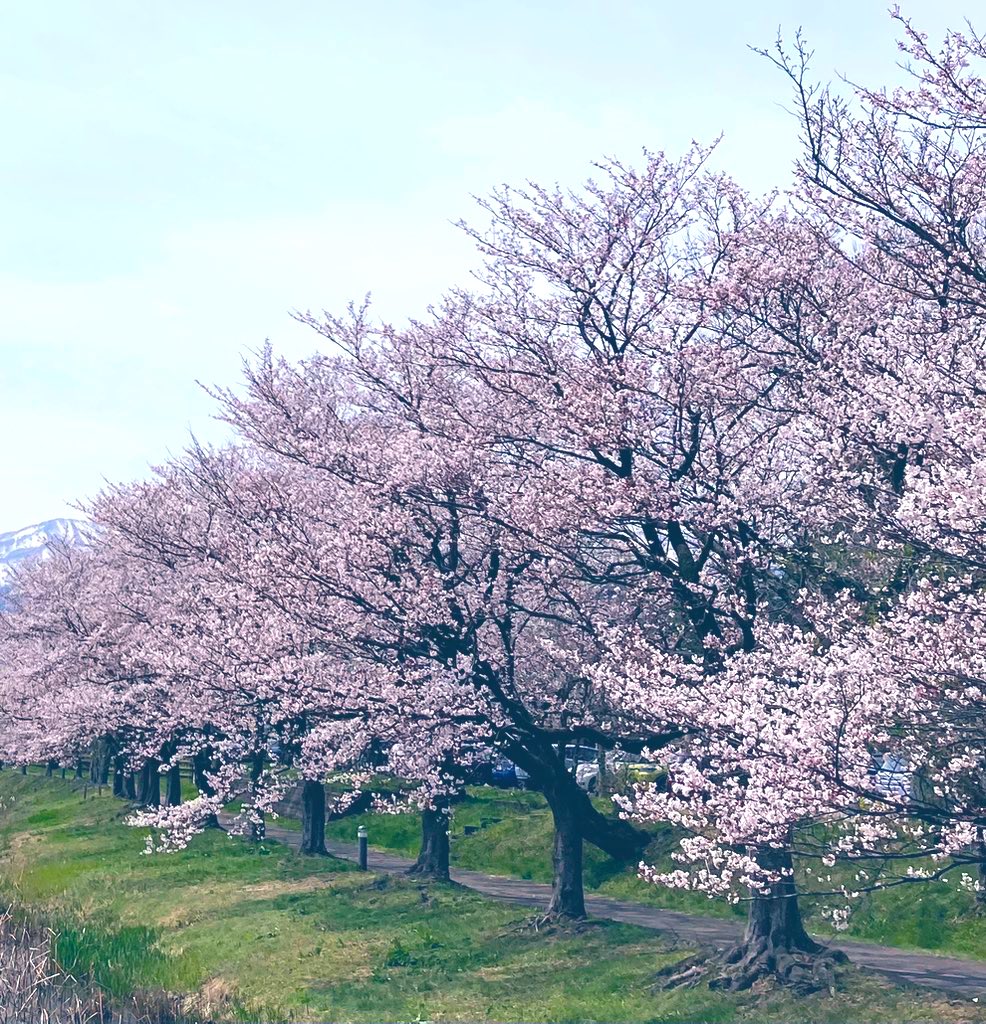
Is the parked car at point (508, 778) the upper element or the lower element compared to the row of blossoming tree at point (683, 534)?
lower

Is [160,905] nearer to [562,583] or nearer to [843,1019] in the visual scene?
[562,583]

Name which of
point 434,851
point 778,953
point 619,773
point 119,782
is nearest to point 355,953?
point 434,851

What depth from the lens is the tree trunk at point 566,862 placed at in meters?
20.5

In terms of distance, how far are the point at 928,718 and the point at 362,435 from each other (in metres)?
12.4

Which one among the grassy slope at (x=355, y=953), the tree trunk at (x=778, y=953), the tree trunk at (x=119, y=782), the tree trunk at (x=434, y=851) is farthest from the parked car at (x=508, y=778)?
the tree trunk at (x=778, y=953)

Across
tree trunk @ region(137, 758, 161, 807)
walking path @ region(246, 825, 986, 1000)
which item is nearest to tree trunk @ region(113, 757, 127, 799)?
tree trunk @ region(137, 758, 161, 807)

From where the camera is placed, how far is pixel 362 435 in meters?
21.1

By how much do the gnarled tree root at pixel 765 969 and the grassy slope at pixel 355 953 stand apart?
33cm

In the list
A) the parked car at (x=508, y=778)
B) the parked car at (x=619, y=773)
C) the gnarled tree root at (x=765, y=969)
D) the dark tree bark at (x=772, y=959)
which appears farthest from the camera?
the parked car at (x=508, y=778)

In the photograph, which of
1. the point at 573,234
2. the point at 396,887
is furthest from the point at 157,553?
the point at 573,234

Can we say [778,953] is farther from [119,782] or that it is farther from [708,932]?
[119,782]

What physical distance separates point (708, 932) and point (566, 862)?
8.91 feet

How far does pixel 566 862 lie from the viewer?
20.8 metres

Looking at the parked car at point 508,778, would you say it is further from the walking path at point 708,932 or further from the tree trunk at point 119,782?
the tree trunk at point 119,782
